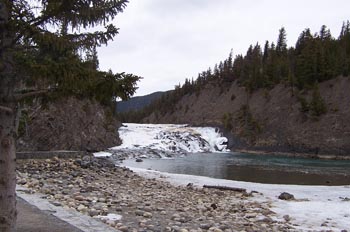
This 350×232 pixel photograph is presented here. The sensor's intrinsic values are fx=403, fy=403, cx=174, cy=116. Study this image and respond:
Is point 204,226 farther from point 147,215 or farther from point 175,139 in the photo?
point 175,139

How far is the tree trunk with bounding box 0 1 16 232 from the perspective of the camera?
5.33m

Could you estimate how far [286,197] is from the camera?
1798 cm

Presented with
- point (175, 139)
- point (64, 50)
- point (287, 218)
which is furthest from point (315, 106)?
point (64, 50)

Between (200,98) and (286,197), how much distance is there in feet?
335

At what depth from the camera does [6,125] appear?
540 centimetres

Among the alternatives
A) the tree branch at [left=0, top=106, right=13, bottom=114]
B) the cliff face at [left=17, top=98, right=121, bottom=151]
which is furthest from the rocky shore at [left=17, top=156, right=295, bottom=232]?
the cliff face at [left=17, top=98, right=121, bottom=151]

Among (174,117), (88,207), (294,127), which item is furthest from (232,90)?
(88,207)

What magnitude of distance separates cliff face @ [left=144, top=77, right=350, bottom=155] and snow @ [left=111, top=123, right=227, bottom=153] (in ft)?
11.7

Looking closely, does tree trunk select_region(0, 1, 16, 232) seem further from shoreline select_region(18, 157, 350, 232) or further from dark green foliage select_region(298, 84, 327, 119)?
dark green foliage select_region(298, 84, 327, 119)

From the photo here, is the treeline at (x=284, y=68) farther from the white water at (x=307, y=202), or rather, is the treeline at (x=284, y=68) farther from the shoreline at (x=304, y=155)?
the white water at (x=307, y=202)

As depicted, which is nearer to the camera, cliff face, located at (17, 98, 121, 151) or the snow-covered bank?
the snow-covered bank

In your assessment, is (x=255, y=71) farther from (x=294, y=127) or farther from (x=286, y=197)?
(x=286, y=197)

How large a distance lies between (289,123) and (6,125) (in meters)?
69.5

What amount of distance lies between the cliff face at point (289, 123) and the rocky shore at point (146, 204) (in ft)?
152
